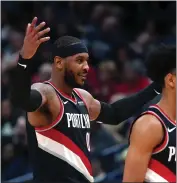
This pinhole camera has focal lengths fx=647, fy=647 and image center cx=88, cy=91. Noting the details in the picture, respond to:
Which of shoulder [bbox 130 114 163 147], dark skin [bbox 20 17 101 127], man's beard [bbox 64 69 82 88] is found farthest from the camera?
man's beard [bbox 64 69 82 88]

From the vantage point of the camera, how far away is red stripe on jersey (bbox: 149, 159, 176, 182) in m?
4.10

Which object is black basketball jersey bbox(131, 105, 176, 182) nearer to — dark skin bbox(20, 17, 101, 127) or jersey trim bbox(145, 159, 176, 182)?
jersey trim bbox(145, 159, 176, 182)

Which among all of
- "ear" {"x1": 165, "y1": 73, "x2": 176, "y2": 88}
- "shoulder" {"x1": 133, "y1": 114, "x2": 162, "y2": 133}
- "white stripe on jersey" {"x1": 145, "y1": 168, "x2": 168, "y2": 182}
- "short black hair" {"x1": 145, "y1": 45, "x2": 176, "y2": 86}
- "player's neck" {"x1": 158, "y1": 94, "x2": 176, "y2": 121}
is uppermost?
"short black hair" {"x1": 145, "y1": 45, "x2": 176, "y2": 86}

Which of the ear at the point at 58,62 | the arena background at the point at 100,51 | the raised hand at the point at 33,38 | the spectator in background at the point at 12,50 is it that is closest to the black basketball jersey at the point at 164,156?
the raised hand at the point at 33,38

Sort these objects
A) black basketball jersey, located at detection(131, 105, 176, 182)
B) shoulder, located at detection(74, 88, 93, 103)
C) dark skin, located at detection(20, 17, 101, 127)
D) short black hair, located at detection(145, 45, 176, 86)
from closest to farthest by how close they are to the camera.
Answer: black basketball jersey, located at detection(131, 105, 176, 182), short black hair, located at detection(145, 45, 176, 86), dark skin, located at detection(20, 17, 101, 127), shoulder, located at detection(74, 88, 93, 103)

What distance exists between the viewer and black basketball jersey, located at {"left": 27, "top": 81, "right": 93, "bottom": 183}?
5.32 m

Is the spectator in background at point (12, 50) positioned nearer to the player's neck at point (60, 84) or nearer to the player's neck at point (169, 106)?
the player's neck at point (60, 84)

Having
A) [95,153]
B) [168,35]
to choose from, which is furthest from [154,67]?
[168,35]

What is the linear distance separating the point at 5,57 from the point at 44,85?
4995mm

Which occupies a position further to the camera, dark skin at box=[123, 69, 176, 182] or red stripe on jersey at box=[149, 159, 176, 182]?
red stripe on jersey at box=[149, 159, 176, 182]

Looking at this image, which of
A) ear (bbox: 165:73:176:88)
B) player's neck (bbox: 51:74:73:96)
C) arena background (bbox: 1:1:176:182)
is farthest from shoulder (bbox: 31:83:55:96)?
arena background (bbox: 1:1:176:182)

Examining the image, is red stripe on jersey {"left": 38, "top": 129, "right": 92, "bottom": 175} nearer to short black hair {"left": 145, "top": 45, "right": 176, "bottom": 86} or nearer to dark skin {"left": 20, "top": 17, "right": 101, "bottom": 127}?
dark skin {"left": 20, "top": 17, "right": 101, "bottom": 127}

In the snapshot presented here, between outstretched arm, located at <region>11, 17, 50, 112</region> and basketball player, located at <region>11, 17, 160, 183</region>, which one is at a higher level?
outstretched arm, located at <region>11, 17, 50, 112</region>

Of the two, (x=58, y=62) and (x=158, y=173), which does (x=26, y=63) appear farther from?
(x=158, y=173)
